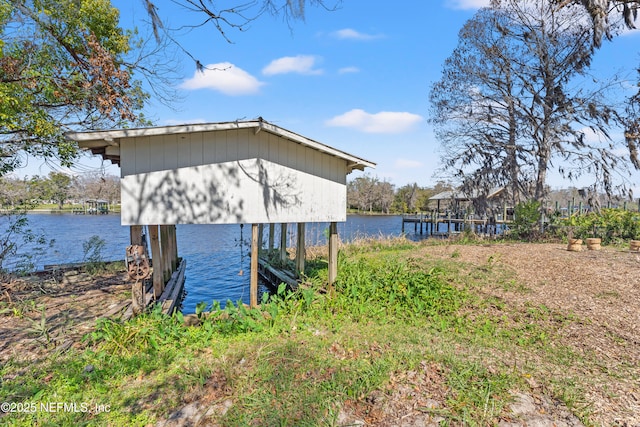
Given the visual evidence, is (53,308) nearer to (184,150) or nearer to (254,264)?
(254,264)

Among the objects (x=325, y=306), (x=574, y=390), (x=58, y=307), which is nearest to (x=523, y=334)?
(x=574, y=390)

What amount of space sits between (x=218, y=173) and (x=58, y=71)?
195 inches

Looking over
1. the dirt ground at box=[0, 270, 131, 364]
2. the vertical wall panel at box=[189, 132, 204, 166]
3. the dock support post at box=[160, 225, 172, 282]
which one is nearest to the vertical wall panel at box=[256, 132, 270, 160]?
the vertical wall panel at box=[189, 132, 204, 166]

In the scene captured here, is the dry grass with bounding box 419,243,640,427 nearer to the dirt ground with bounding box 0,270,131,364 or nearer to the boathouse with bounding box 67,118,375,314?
the boathouse with bounding box 67,118,375,314

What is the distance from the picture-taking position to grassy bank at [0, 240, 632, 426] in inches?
161

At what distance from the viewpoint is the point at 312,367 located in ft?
16.1

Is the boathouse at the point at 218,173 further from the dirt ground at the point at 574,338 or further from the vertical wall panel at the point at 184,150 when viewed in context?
the dirt ground at the point at 574,338

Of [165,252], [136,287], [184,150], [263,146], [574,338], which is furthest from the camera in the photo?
[165,252]

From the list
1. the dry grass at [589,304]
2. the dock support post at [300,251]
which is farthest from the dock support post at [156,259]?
the dry grass at [589,304]

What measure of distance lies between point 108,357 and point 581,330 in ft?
26.4

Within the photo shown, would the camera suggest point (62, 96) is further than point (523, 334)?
Yes

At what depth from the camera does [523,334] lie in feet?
21.2

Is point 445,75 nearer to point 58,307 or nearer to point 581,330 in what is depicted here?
point 581,330

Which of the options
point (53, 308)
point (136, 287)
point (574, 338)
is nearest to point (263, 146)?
point (136, 287)
